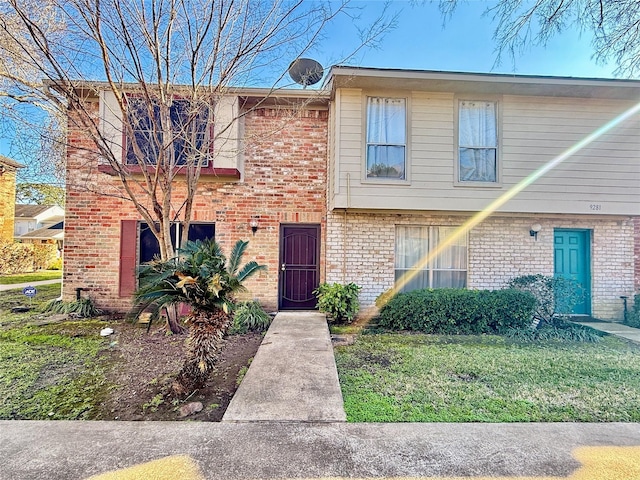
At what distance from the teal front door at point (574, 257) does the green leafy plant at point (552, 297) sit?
876 mm

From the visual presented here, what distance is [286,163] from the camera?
8.05 meters

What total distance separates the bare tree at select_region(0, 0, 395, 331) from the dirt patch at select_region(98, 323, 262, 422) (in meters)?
1.64

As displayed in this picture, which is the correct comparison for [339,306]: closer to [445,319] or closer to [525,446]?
[445,319]

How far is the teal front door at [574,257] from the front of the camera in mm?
7969

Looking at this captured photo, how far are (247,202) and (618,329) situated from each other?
845 cm

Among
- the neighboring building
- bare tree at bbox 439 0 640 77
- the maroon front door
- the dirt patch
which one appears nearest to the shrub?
the maroon front door

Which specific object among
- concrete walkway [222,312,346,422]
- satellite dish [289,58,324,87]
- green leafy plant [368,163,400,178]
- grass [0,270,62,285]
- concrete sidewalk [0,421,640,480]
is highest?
satellite dish [289,58,324,87]

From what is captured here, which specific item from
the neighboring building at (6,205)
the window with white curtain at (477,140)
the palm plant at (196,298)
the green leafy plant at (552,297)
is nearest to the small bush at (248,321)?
the palm plant at (196,298)

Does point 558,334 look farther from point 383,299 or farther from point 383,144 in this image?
point 383,144

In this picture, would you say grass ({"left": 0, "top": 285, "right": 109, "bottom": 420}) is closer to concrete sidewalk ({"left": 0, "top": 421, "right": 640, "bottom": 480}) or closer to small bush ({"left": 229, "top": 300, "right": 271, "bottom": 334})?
concrete sidewalk ({"left": 0, "top": 421, "right": 640, "bottom": 480})

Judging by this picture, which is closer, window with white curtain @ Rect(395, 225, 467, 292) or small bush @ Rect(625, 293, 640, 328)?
small bush @ Rect(625, 293, 640, 328)

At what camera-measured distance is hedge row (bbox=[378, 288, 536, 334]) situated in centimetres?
662

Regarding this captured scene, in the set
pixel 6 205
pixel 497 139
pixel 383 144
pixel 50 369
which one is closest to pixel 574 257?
pixel 497 139

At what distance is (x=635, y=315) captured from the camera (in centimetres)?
746
